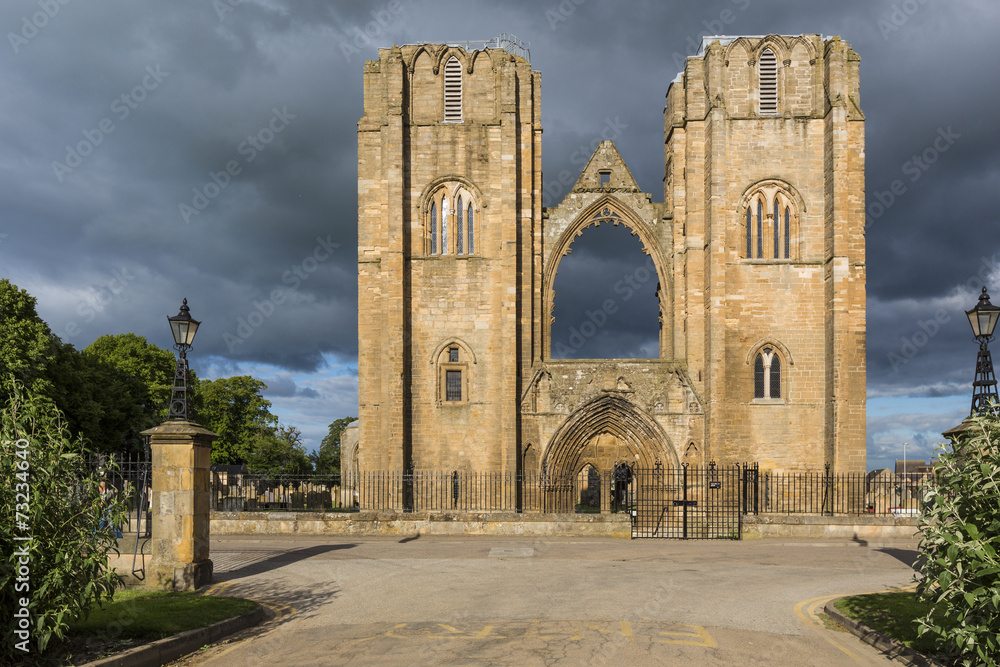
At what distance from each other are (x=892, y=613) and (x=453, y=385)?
19367 mm

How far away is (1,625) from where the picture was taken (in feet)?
21.0

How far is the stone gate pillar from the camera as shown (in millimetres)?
11672

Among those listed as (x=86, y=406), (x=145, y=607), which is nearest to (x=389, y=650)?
(x=145, y=607)

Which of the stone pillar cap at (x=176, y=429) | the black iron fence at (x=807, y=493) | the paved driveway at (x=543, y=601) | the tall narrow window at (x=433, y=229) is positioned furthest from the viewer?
the tall narrow window at (x=433, y=229)

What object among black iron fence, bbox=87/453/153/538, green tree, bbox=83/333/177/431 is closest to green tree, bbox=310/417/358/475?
green tree, bbox=83/333/177/431

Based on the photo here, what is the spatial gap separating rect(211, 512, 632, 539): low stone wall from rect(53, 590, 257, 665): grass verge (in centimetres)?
934

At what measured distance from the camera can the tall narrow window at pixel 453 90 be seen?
94.4 ft

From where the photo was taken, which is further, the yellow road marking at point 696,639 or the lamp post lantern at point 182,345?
the lamp post lantern at point 182,345

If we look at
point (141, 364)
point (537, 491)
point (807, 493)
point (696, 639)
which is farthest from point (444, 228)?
point (141, 364)

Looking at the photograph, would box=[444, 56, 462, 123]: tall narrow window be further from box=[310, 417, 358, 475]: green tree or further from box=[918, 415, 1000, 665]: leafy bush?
box=[310, 417, 358, 475]: green tree

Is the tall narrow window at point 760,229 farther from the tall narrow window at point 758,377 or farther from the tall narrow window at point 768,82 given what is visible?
the tall narrow window at point 758,377

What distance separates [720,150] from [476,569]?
1895 cm

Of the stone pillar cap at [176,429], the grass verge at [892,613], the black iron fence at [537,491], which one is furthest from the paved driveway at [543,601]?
the black iron fence at [537,491]

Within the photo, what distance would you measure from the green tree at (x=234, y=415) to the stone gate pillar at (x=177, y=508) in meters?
48.2
